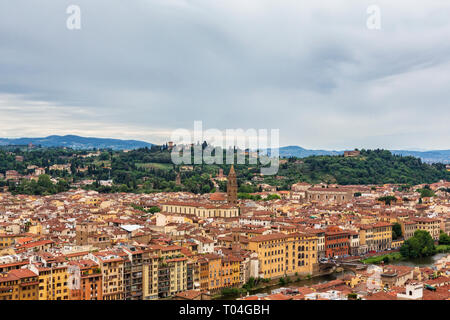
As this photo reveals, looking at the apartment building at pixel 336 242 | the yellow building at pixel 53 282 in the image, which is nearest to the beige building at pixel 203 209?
the apartment building at pixel 336 242

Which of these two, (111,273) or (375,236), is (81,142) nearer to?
(375,236)

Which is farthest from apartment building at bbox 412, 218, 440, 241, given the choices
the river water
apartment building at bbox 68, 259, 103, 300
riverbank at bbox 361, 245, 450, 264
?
apartment building at bbox 68, 259, 103, 300

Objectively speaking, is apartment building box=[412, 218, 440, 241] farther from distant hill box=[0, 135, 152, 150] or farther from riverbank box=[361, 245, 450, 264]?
distant hill box=[0, 135, 152, 150]

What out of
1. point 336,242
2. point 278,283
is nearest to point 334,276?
point 278,283

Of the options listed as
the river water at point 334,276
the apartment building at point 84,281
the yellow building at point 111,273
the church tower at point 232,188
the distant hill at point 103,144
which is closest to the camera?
the apartment building at point 84,281

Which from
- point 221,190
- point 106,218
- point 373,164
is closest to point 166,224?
point 106,218

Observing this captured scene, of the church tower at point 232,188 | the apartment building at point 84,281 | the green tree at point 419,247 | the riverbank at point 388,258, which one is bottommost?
the riverbank at point 388,258

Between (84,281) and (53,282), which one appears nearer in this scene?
(53,282)

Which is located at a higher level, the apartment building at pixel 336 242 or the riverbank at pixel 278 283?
the apartment building at pixel 336 242

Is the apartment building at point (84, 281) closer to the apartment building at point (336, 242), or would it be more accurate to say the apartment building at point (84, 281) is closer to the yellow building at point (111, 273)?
the yellow building at point (111, 273)
